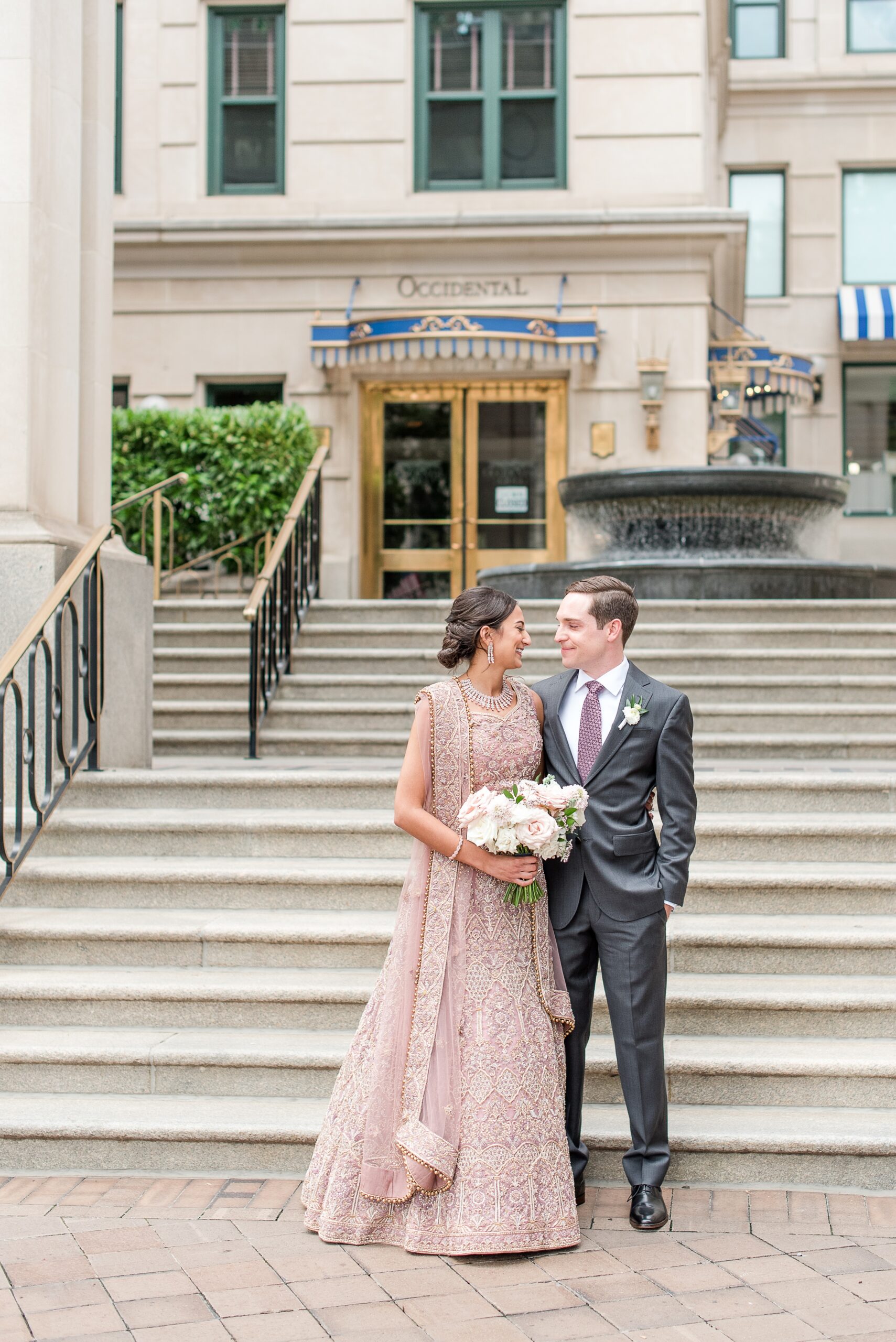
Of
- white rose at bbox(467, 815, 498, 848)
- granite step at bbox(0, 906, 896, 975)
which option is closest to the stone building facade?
granite step at bbox(0, 906, 896, 975)

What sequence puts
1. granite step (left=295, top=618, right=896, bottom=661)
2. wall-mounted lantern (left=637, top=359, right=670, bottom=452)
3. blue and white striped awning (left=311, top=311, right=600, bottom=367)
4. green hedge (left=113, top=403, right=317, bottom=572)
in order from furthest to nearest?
wall-mounted lantern (left=637, top=359, right=670, bottom=452)
blue and white striped awning (left=311, top=311, right=600, bottom=367)
green hedge (left=113, top=403, right=317, bottom=572)
granite step (left=295, top=618, right=896, bottom=661)

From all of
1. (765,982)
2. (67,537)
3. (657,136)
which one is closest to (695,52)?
(657,136)

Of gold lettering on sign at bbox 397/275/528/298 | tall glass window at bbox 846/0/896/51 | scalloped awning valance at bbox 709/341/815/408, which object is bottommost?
scalloped awning valance at bbox 709/341/815/408

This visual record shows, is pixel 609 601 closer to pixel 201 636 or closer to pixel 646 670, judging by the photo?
pixel 646 670

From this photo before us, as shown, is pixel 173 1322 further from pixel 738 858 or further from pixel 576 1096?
pixel 738 858

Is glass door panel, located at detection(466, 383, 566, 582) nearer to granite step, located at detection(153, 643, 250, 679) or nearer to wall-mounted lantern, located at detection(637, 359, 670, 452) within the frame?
wall-mounted lantern, located at detection(637, 359, 670, 452)

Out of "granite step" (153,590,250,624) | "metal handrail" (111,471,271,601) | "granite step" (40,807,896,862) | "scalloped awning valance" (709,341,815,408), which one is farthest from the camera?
"scalloped awning valance" (709,341,815,408)

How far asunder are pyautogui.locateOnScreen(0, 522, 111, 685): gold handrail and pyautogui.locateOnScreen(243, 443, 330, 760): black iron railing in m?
1.18

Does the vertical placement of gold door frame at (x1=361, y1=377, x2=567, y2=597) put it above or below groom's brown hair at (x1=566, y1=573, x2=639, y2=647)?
above

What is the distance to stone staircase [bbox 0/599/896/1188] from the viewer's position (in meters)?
4.57

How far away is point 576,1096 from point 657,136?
13026 millimetres

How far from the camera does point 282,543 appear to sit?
29.6 ft

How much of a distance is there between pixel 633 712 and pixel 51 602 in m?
3.26

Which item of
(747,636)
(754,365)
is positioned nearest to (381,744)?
(747,636)
